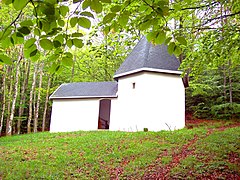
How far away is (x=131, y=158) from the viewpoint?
7.02m

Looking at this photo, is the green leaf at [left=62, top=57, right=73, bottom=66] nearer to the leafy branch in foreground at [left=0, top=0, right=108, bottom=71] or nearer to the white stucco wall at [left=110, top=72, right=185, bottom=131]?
the leafy branch in foreground at [left=0, top=0, right=108, bottom=71]

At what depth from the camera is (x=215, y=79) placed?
15836 mm

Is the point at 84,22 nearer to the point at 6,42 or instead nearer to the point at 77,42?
the point at 77,42

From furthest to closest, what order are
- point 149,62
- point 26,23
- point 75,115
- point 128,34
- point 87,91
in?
1. point 87,91
2. point 75,115
3. point 149,62
4. point 128,34
5. point 26,23

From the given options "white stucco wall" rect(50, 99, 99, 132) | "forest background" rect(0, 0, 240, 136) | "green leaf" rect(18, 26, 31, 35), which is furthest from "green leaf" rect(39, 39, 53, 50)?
"white stucco wall" rect(50, 99, 99, 132)

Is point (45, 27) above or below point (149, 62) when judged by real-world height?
below

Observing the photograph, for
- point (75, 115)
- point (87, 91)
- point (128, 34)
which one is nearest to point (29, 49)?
point (128, 34)

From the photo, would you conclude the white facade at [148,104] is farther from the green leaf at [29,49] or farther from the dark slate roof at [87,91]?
the green leaf at [29,49]

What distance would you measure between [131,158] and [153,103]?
17.5 ft

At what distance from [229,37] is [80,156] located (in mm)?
5566

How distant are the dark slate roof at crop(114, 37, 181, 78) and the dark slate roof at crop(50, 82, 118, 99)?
147 cm

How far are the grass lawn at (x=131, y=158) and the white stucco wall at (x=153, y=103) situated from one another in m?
2.46

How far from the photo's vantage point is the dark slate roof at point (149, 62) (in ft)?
40.7

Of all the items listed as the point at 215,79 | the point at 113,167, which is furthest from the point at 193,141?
the point at 215,79
